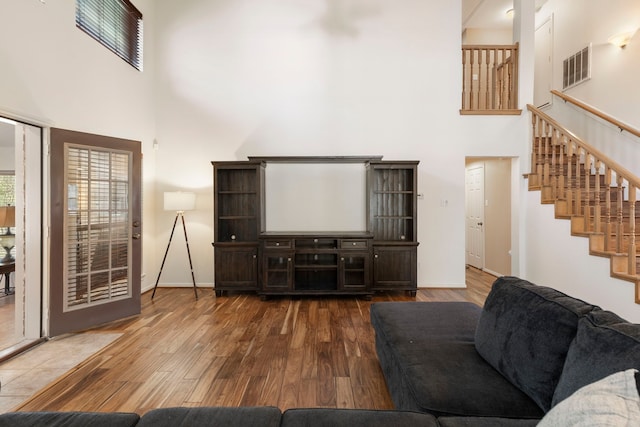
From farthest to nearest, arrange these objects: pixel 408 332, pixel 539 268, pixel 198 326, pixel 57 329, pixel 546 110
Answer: pixel 546 110 → pixel 539 268 → pixel 198 326 → pixel 57 329 → pixel 408 332

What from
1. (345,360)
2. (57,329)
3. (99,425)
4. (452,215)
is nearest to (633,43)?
(452,215)

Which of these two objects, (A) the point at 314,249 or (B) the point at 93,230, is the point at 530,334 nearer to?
(A) the point at 314,249

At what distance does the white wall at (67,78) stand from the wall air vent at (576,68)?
6.59 meters

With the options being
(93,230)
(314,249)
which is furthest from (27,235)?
(314,249)

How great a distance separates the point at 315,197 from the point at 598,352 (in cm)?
397

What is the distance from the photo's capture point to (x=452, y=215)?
4.82 meters

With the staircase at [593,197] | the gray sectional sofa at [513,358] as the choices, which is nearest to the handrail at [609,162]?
the staircase at [593,197]

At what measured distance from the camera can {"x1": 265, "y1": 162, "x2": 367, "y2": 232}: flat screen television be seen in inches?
189

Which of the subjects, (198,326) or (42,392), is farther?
(198,326)

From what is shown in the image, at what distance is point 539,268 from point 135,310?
17.3ft

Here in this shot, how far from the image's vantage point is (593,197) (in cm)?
382

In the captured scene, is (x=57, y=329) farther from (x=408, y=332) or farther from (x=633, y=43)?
(x=633, y=43)

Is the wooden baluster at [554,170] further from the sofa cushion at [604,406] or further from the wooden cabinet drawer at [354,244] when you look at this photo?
the sofa cushion at [604,406]

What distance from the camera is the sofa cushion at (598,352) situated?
3.30 ft
